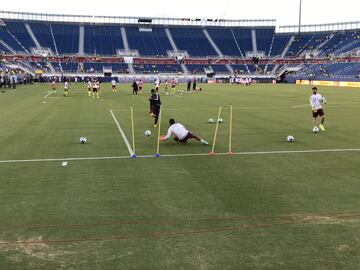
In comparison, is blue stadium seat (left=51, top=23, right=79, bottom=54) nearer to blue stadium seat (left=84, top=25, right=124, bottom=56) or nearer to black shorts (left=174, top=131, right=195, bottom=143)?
blue stadium seat (left=84, top=25, right=124, bottom=56)

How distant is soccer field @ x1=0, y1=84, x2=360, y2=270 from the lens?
258 inches

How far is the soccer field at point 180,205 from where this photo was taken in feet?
21.5

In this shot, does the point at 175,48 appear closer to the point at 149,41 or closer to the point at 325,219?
the point at 149,41

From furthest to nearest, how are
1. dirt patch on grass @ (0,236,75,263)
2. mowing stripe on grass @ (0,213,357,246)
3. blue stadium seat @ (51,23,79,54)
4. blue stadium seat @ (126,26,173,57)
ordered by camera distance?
blue stadium seat @ (126,26,173,57) < blue stadium seat @ (51,23,79,54) < mowing stripe on grass @ (0,213,357,246) < dirt patch on grass @ (0,236,75,263)

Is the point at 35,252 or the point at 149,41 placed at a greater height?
the point at 149,41

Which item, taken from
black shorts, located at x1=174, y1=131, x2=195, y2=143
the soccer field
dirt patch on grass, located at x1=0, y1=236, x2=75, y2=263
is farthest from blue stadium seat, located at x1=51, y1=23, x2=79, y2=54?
dirt patch on grass, located at x1=0, y1=236, x2=75, y2=263

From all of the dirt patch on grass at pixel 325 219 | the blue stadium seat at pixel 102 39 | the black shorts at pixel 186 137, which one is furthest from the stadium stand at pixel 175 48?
the dirt patch on grass at pixel 325 219

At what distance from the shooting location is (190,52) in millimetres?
119812

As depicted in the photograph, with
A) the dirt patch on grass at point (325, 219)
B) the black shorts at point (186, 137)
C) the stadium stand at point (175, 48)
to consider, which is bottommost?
the dirt patch on grass at point (325, 219)

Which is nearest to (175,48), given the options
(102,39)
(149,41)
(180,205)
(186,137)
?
(149,41)

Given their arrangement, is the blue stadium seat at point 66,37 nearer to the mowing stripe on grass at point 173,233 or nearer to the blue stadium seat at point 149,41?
the blue stadium seat at point 149,41

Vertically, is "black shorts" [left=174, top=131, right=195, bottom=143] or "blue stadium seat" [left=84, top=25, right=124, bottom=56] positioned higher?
"blue stadium seat" [left=84, top=25, right=124, bottom=56]

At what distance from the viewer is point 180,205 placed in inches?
352

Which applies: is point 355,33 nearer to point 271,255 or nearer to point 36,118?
point 36,118
